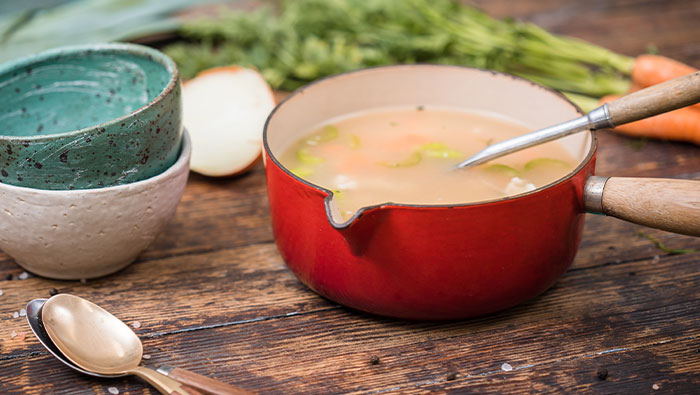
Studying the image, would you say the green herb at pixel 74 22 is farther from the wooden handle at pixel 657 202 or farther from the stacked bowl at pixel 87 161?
the wooden handle at pixel 657 202

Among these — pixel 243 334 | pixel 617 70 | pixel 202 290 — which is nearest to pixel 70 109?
pixel 202 290

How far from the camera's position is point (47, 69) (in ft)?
4.51

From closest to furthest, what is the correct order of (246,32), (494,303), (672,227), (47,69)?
(672,227), (494,303), (47,69), (246,32)

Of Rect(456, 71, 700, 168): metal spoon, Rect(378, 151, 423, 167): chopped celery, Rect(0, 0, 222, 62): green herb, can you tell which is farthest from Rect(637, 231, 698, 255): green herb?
Rect(0, 0, 222, 62): green herb

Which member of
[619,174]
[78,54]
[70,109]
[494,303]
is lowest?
[619,174]

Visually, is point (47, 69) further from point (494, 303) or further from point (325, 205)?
point (494, 303)

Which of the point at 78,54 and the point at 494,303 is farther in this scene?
the point at 78,54

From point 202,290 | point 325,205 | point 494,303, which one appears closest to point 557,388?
point 494,303

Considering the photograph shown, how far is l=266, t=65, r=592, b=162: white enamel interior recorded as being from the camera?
1354mm

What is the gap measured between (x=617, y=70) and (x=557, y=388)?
1.29m

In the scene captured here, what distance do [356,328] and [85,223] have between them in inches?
18.6

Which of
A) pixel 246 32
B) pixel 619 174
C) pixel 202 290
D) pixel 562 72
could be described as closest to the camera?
pixel 202 290

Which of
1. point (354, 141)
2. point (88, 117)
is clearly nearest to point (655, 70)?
point (354, 141)

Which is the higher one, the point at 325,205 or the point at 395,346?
the point at 325,205
